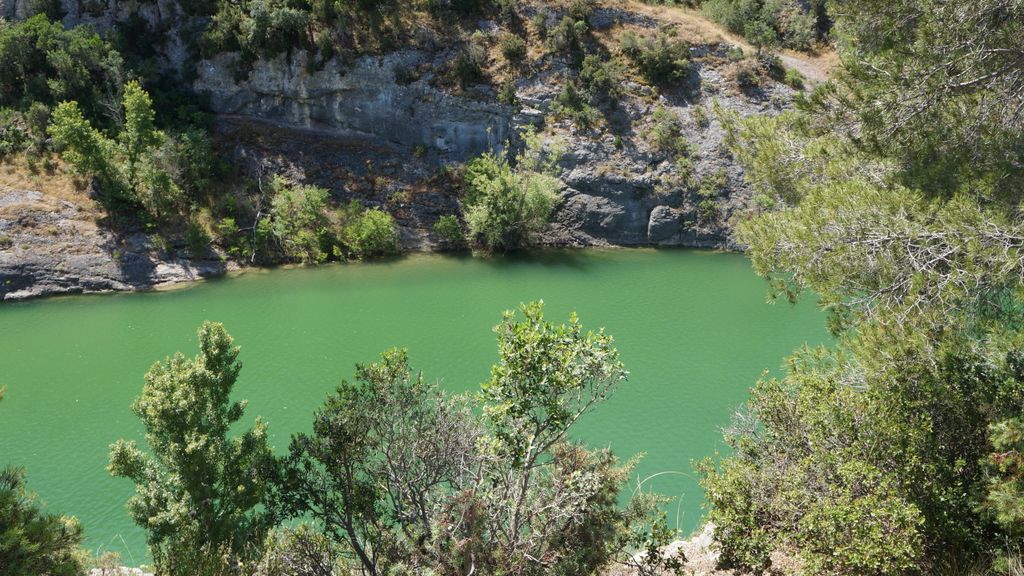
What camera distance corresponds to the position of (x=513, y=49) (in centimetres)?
3903

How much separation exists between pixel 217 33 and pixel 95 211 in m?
13.6

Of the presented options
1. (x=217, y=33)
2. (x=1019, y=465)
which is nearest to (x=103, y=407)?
(x=1019, y=465)

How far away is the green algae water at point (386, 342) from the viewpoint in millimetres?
16688

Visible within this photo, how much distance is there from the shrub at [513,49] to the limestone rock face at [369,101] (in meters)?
3.82

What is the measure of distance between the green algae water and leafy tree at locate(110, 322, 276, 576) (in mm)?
4074

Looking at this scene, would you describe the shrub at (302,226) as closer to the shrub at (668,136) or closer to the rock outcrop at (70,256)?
the rock outcrop at (70,256)

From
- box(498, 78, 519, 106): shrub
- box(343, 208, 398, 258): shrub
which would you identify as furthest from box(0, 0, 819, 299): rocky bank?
box(343, 208, 398, 258): shrub

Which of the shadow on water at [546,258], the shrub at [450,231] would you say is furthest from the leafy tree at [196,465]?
the shrub at [450,231]

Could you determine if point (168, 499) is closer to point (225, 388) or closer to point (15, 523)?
point (225, 388)

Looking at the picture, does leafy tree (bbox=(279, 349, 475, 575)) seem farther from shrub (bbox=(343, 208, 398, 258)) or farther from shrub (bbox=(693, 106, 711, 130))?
shrub (bbox=(693, 106, 711, 130))

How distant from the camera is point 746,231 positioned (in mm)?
10461

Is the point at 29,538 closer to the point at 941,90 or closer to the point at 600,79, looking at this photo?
the point at 941,90

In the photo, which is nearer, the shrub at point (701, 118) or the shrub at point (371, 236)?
Result: the shrub at point (371, 236)

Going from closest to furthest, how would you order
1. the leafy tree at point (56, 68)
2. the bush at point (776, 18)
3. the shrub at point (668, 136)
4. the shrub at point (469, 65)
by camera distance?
the leafy tree at point (56, 68)
the shrub at point (668, 136)
the shrub at point (469, 65)
the bush at point (776, 18)
